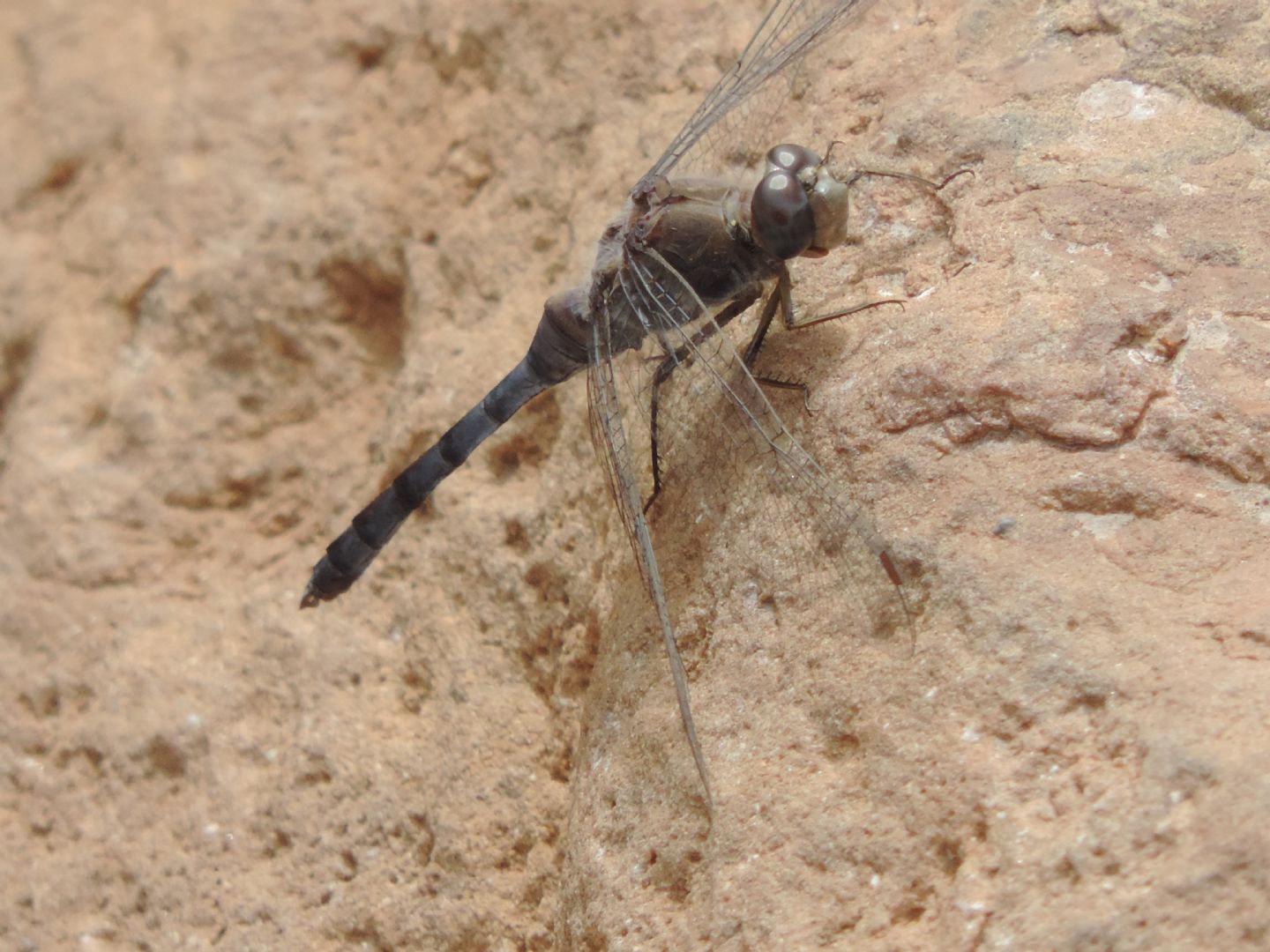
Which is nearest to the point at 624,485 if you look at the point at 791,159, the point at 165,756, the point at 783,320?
the point at 783,320

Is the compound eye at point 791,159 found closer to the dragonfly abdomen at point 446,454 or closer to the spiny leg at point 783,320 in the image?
the spiny leg at point 783,320

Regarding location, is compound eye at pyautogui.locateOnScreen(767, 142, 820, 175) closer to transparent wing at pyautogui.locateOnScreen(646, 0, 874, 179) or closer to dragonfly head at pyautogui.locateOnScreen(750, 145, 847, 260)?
dragonfly head at pyautogui.locateOnScreen(750, 145, 847, 260)

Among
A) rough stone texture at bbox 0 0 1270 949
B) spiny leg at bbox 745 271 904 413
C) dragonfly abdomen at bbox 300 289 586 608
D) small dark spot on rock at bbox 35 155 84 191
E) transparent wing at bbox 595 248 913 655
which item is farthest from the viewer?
small dark spot on rock at bbox 35 155 84 191

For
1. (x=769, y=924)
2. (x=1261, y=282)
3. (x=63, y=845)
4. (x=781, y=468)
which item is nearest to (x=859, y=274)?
(x=781, y=468)

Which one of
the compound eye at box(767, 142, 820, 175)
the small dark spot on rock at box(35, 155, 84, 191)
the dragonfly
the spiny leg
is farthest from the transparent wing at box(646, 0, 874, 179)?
the small dark spot on rock at box(35, 155, 84, 191)

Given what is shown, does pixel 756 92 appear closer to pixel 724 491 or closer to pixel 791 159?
pixel 791 159

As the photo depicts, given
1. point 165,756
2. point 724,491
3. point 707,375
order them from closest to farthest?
1. point 724,491
2. point 707,375
3. point 165,756

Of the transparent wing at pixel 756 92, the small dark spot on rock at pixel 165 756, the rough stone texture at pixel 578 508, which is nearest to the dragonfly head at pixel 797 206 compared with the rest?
the rough stone texture at pixel 578 508
